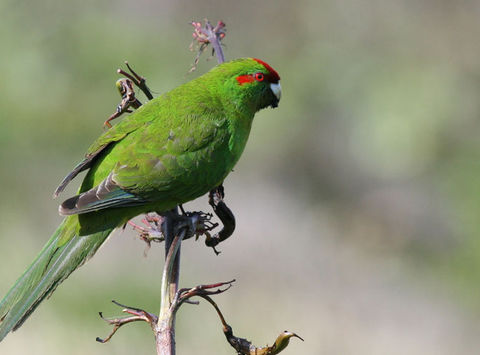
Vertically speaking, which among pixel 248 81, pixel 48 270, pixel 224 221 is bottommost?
pixel 48 270

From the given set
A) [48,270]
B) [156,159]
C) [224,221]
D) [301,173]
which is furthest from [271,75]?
[301,173]

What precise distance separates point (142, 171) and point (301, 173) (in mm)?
5680

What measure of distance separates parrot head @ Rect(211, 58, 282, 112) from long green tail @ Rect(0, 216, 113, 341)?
41.8 inches

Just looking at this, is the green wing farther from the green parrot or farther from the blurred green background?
the blurred green background

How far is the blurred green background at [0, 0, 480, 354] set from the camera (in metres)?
6.98

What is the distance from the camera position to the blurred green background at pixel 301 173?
698 centimetres

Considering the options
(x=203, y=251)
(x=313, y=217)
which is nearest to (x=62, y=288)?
(x=203, y=251)

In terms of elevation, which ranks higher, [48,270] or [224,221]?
[224,221]

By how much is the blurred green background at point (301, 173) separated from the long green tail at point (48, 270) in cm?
295

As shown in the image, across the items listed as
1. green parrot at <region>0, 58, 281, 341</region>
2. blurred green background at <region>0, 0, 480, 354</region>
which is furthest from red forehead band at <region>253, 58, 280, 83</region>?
blurred green background at <region>0, 0, 480, 354</region>

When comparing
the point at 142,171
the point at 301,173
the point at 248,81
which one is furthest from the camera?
the point at 301,173

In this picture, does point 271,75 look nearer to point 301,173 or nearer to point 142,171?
point 142,171

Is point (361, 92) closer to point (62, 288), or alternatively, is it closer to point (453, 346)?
point (453, 346)

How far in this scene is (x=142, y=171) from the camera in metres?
3.47
